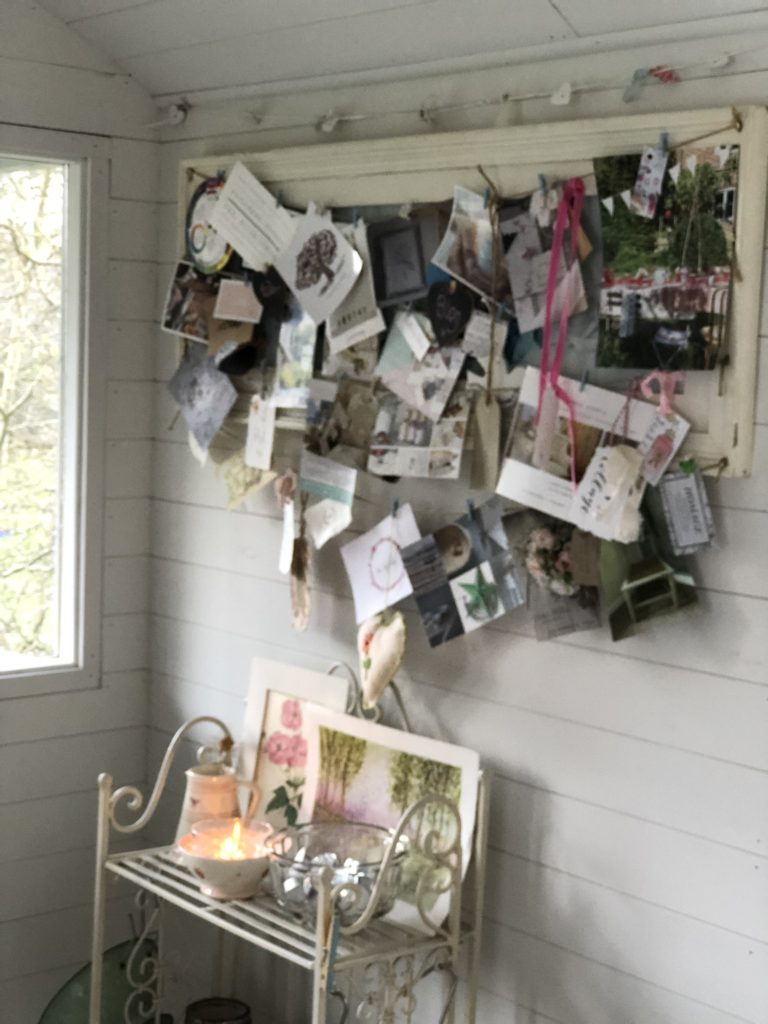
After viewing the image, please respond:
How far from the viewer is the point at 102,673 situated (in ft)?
9.29

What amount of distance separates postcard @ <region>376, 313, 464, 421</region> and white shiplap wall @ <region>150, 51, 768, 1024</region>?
0.14m

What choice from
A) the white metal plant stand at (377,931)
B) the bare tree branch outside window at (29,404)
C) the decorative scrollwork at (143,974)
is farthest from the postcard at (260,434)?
the decorative scrollwork at (143,974)

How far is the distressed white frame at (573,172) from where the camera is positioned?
1.80m

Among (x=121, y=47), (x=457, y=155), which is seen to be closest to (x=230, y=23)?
(x=121, y=47)

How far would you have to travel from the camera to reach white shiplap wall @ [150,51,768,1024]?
1.88m

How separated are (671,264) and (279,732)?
1114 mm

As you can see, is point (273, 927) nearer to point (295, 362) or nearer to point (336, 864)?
point (336, 864)

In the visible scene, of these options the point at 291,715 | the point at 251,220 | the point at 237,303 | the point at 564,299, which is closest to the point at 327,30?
the point at 251,220

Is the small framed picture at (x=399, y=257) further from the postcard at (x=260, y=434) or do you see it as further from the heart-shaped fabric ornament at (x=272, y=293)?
the postcard at (x=260, y=434)

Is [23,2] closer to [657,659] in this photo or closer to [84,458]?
[84,458]

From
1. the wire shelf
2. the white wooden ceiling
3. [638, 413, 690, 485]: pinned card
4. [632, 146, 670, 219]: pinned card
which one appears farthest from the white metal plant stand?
the white wooden ceiling

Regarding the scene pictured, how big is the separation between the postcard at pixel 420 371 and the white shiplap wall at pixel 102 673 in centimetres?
73

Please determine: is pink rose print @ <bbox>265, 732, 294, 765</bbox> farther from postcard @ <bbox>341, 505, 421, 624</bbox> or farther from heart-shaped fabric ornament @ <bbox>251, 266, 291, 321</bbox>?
heart-shaped fabric ornament @ <bbox>251, 266, 291, 321</bbox>

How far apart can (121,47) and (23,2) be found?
7.5 inches
